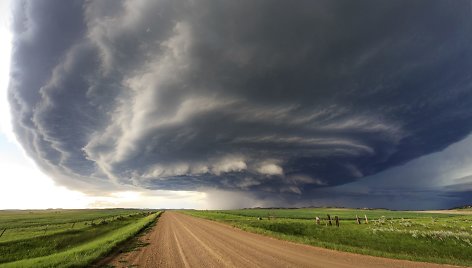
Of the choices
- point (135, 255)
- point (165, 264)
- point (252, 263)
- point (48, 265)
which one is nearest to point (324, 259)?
point (252, 263)

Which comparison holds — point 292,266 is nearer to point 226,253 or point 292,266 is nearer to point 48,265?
point 226,253

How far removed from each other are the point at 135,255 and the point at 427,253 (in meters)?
21.3

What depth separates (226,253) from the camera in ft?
60.0

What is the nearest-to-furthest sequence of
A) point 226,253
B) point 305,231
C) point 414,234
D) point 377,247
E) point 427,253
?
point 226,253, point 427,253, point 377,247, point 414,234, point 305,231

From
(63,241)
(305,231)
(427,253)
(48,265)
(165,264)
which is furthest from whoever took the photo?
(63,241)

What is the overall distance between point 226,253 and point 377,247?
43.4 ft

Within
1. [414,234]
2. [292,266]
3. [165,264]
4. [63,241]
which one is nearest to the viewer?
[292,266]

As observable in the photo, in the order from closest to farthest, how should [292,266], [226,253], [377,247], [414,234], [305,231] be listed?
1. [292,266]
2. [226,253]
3. [377,247]
4. [414,234]
5. [305,231]

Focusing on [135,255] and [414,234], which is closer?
[135,255]

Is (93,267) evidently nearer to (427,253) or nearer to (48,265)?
(48,265)

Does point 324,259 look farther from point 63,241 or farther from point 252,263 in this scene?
point 63,241

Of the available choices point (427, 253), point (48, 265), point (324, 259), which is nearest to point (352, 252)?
point (324, 259)

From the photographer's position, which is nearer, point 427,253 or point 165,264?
point 165,264

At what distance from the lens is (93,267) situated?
608 inches
